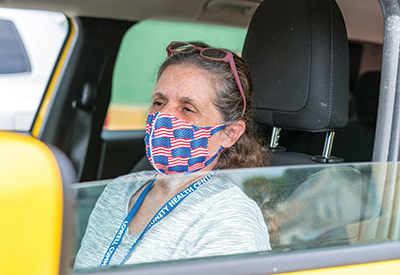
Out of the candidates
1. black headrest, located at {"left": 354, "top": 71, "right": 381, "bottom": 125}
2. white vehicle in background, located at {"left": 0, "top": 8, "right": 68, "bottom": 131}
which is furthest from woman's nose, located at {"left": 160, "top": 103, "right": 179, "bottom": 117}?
black headrest, located at {"left": 354, "top": 71, "right": 381, "bottom": 125}

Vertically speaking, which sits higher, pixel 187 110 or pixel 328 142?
pixel 187 110

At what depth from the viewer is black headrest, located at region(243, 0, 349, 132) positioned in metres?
1.56

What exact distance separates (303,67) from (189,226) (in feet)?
2.37

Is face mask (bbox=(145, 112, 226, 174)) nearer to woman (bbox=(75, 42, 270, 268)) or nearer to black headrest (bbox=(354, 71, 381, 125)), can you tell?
woman (bbox=(75, 42, 270, 268))

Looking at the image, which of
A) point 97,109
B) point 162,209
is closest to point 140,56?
point 97,109

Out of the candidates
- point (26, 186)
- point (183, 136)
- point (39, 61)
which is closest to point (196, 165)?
point (183, 136)

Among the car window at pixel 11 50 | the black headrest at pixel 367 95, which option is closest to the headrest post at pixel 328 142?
the black headrest at pixel 367 95

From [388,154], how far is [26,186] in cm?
109

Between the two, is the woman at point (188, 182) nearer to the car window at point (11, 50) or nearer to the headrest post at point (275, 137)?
the headrest post at point (275, 137)

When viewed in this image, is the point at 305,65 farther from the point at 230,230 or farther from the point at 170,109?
the point at 230,230

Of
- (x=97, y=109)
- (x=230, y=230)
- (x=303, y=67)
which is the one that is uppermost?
(x=303, y=67)

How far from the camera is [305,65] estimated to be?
1579 millimetres

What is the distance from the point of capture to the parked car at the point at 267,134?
549 mm

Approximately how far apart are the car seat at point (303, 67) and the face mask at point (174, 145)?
0.39 m
